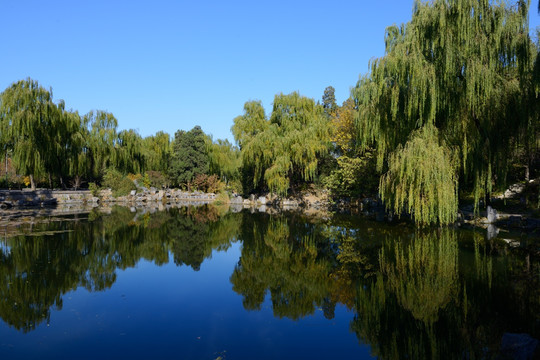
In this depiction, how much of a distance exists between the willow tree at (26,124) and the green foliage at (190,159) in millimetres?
14291

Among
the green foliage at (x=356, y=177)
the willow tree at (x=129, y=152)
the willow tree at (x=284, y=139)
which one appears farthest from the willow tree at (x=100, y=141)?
the green foliage at (x=356, y=177)

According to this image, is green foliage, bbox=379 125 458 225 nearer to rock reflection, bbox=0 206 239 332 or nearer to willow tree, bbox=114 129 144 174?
rock reflection, bbox=0 206 239 332

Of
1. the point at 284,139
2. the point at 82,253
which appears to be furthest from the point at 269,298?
the point at 284,139

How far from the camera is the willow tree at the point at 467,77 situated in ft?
39.7

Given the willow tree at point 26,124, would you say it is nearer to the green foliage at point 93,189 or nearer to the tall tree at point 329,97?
the green foliage at point 93,189

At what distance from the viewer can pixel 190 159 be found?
39438 millimetres

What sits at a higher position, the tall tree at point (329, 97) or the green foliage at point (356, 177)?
the tall tree at point (329, 97)

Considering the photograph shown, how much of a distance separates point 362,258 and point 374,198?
14.6 meters

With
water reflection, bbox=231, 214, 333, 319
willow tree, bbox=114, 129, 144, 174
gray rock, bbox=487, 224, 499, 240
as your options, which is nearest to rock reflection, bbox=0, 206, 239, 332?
water reflection, bbox=231, 214, 333, 319

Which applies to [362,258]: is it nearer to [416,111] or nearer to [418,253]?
[418,253]

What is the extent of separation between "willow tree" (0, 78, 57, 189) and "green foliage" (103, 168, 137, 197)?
8023mm

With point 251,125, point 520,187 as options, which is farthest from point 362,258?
point 251,125

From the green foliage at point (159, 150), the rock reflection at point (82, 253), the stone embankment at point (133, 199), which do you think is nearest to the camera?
the rock reflection at point (82, 253)

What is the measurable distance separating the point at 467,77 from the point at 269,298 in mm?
9730
